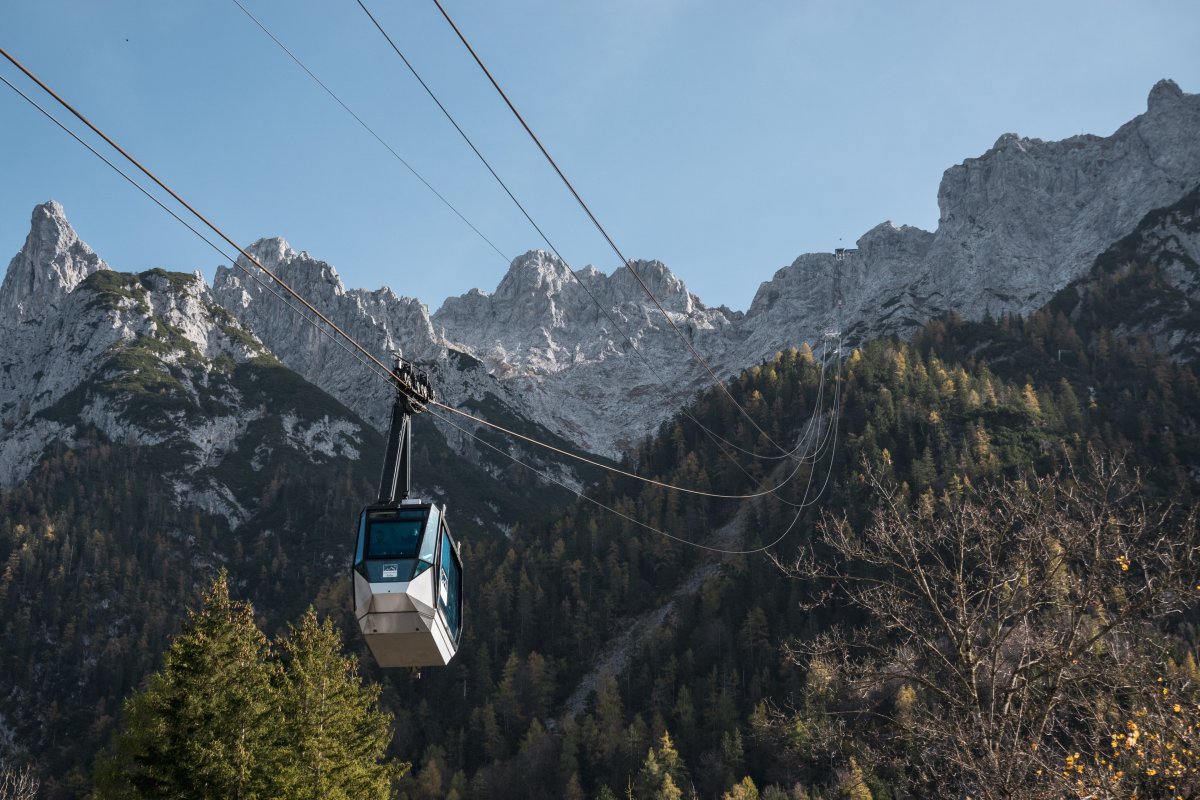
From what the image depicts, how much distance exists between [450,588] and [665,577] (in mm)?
117246

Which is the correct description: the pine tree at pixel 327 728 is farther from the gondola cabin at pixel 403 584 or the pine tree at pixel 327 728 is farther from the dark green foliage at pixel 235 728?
the gondola cabin at pixel 403 584

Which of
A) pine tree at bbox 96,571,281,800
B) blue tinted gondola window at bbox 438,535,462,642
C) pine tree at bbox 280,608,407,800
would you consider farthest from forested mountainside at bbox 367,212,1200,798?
blue tinted gondola window at bbox 438,535,462,642

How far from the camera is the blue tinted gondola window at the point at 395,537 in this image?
17.5 m

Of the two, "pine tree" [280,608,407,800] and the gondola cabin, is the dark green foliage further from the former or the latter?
the gondola cabin

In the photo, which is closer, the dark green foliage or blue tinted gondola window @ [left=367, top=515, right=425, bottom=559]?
blue tinted gondola window @ [left=367, top=515, right=425, bottom=559]

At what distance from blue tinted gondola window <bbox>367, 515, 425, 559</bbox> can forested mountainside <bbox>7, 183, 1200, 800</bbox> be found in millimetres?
45143

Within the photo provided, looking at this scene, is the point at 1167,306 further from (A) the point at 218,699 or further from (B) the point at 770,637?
(A) the point at 218,699

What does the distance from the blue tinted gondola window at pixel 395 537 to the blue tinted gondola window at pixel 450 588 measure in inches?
33.4

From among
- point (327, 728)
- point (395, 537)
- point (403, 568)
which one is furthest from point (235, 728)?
point (403, 568)

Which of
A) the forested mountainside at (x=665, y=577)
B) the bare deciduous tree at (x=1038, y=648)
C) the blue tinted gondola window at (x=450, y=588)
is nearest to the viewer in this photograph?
the bare deciduous tree at (x=1038, y=648)

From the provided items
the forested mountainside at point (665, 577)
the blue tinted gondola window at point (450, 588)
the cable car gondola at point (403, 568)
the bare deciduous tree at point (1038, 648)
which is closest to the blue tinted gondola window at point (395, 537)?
the cable car gondola at point (403, 568)

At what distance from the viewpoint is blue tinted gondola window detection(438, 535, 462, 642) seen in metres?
18.2

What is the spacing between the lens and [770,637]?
4252 inches

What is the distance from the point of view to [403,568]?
17.2 m
